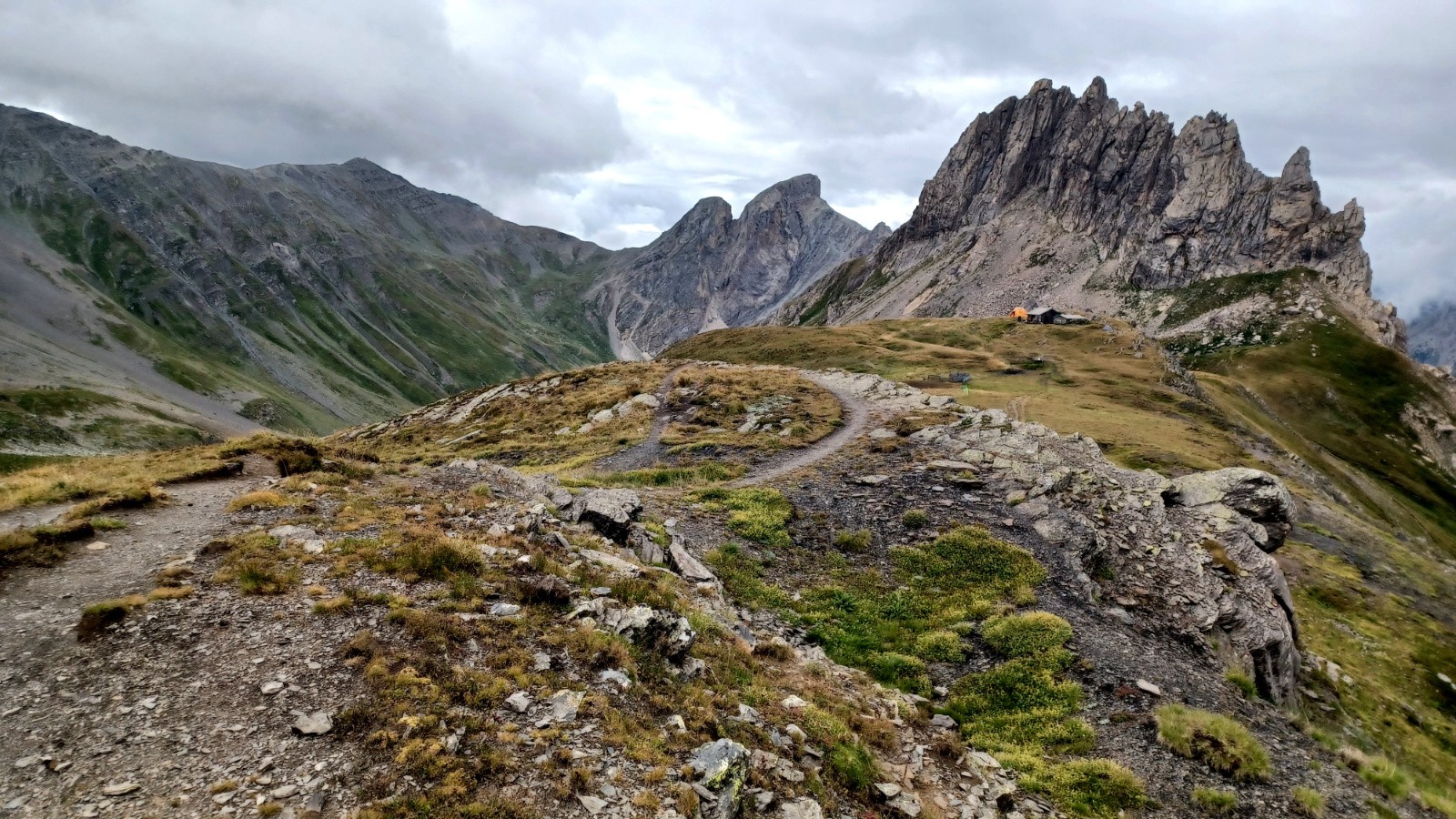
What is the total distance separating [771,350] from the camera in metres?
106

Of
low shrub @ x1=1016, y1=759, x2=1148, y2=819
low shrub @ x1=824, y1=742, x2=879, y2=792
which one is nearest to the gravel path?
low shrub @ x1=824, y1=742, x2=879, y2=792

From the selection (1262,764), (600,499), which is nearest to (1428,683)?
(1262,764)

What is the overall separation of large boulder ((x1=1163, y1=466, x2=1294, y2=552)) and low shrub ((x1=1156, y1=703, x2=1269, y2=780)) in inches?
673

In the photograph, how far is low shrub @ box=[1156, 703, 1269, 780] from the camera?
12953 millimetres

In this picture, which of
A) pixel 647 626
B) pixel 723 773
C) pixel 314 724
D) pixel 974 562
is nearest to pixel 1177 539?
pixel 974 562

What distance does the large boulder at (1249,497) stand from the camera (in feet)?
92.6

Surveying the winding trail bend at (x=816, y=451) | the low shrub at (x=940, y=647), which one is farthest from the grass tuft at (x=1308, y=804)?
the winding trail bend at (x=816, y=451)

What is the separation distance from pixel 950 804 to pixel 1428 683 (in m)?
32.1

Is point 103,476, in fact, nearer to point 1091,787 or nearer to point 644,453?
point 644,453

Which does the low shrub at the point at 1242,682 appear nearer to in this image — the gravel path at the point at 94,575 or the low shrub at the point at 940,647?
the low shrub at the point at 940,647

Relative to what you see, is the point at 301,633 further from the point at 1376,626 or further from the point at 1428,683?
the point at 1376,626

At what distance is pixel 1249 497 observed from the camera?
28.5 meters

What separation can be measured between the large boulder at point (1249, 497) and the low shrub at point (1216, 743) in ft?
56.1

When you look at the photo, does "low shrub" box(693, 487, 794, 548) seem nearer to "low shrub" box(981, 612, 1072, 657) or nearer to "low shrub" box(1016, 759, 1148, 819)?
"low shrub" box(981, 612, 1072, 657)
